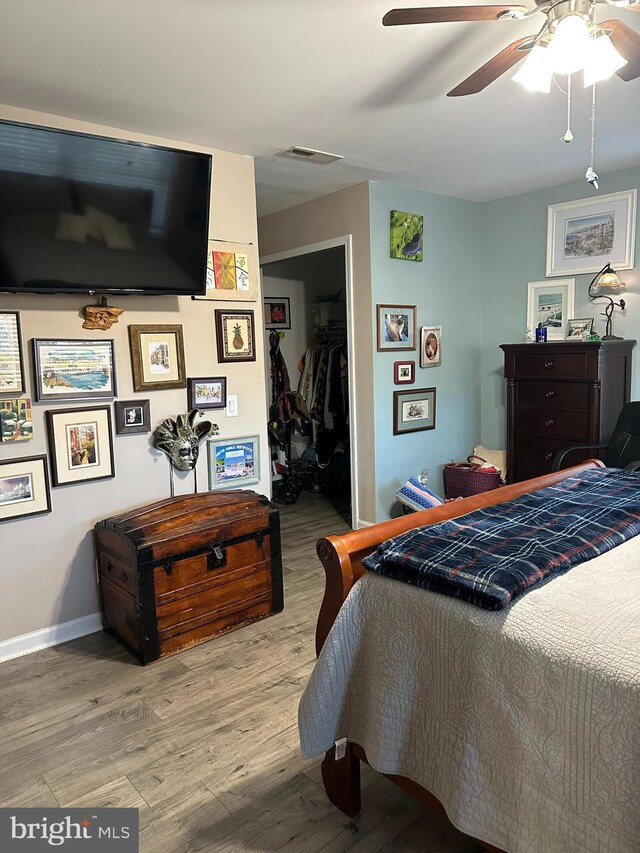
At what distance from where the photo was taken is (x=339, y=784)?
1790 millimetres

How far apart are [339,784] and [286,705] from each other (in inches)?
23.8

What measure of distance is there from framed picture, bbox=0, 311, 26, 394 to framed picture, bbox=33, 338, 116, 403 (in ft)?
0.23

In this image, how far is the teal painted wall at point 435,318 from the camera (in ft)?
13.8

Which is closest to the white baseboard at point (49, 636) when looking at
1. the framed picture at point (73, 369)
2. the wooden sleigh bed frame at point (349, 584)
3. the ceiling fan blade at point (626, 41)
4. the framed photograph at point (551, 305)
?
the framed picture at point (73, 369)

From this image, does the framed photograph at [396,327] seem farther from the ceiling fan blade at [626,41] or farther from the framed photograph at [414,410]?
the ceiling fan blade at [626,41]

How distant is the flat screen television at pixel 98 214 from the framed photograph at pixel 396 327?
1.55m

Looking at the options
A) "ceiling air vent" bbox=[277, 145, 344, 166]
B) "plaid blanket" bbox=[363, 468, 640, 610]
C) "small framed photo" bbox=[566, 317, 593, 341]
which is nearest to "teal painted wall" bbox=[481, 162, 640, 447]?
"small framed photo" bbox=[566, 317, 593, 341]

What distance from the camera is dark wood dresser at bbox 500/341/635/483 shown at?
3.82 m

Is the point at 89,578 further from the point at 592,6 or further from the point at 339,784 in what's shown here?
the point at 592,6

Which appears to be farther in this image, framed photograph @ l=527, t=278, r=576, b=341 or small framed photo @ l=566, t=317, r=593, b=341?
framed photograph @ l=527, t=278, r=576, b=341

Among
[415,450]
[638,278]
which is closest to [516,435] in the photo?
[415,450]

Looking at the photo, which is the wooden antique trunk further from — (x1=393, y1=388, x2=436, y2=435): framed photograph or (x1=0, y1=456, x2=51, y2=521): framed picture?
(x1=393, y1=388, x2=436, y2=435): framed photograph

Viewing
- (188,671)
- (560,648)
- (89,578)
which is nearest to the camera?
(560,648)

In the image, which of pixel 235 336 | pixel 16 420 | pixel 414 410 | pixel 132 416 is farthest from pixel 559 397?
pixel 16 420
